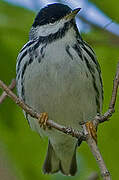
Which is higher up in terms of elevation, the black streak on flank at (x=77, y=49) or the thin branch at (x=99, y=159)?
the black streak on flank at (x=77, y=49)

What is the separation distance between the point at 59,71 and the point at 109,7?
75 cm

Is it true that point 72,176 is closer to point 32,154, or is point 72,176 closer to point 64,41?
point 32,154

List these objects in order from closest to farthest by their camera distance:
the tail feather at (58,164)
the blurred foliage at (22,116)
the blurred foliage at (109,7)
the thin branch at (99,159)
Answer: the thin branch at (99,159) < the blurred foliage at (109,7) < the blurred foliage at (22,116) < the tail feather at (58,164)

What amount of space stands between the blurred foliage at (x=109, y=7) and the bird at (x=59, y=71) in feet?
1.22

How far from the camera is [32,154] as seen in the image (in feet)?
13.1

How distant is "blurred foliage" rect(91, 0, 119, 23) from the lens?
3623 mm

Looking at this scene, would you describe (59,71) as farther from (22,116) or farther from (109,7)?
(109,7)

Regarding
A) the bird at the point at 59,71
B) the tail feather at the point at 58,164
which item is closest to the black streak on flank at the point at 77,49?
the bird at the point at 59,71

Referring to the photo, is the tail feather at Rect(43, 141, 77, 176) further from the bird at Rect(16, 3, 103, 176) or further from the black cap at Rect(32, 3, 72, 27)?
the black cap at Rect(32, 3, 72, 27)

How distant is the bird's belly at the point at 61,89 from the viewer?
4.00 metres

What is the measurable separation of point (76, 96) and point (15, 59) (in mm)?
654

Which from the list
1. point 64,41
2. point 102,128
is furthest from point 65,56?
point 102,128

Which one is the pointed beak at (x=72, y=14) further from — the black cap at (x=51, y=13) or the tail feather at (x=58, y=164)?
the tail feather at (x=58, y=164)

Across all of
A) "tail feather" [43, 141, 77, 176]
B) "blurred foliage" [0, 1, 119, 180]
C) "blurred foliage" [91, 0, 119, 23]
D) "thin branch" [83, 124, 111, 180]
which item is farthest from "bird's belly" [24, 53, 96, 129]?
"thin branch" [83, 124, 111, 180]
